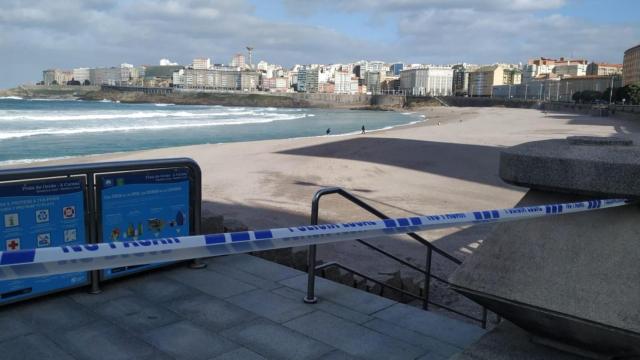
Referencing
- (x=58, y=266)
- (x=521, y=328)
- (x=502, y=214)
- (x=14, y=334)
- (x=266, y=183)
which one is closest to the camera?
(x=58, y=266)

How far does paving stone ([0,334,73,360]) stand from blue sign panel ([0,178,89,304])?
648mm

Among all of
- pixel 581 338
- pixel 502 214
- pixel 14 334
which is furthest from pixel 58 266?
pixel 14 334

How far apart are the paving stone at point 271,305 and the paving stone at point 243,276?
0.54 feet

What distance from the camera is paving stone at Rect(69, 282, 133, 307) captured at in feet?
14.9

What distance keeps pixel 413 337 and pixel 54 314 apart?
273 cm

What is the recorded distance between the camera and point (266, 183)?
58.1ft

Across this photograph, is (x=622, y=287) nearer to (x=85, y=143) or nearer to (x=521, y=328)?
(x=521, y=328)

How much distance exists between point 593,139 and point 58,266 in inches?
105

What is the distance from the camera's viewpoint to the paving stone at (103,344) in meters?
3.58

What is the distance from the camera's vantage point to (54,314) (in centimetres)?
424

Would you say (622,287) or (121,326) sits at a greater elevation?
(622,287)

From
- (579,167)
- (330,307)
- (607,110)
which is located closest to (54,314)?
(330,307)

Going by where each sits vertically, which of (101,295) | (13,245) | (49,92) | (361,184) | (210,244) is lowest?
(361,184)

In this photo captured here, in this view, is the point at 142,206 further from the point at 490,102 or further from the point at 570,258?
the point at 490,102
